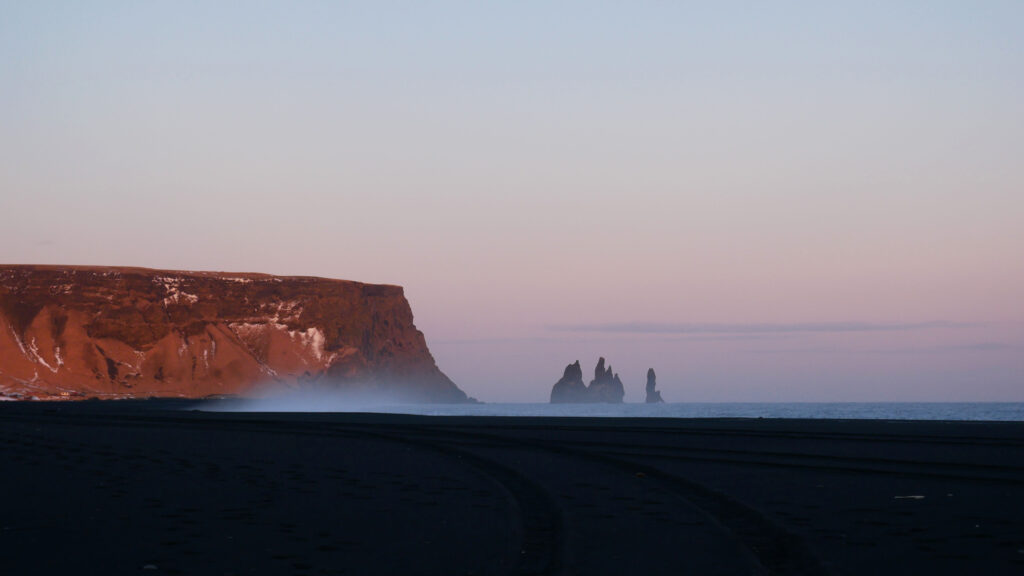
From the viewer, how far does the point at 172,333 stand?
502 feet

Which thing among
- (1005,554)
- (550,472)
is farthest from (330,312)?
(1005,554)

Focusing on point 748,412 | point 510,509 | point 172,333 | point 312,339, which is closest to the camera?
point 510,509

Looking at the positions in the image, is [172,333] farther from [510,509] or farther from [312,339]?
[510,509]

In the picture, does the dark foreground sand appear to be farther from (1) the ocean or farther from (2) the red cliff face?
(2) the red cliff face

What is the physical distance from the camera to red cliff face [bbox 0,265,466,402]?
14475 cm

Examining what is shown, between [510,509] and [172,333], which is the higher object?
[172,333]

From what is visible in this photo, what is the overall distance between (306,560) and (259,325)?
A: 6113 inches

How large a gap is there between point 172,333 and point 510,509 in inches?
5787

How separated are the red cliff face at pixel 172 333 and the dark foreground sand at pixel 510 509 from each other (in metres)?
119

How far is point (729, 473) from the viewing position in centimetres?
1956

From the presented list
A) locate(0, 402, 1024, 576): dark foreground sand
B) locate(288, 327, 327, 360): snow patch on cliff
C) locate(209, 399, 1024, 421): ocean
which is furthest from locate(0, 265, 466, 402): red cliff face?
locate(0, 402, 1024, 576): dark foreground sand

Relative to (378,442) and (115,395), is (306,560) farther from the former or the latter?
(115,395)

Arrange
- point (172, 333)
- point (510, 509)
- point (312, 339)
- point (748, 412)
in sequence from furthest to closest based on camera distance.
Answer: point (312, 339) < point (172, 333) < point (748, 412) < point (510, 509)

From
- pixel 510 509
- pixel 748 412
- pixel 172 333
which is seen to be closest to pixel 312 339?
pixel 172 333
